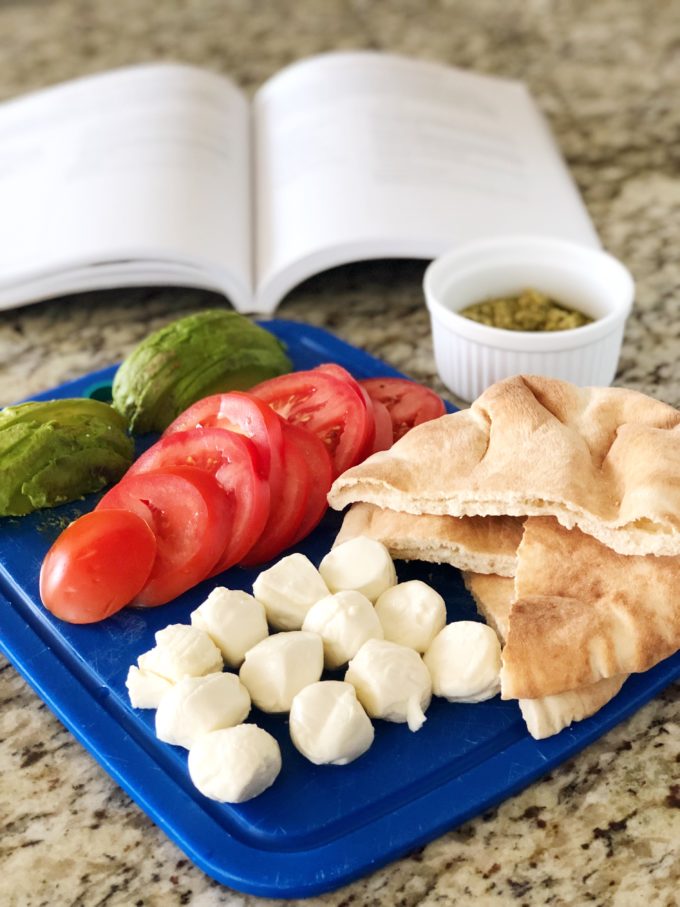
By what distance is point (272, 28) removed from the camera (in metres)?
4.32

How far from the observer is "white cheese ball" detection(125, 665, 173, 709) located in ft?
5.47

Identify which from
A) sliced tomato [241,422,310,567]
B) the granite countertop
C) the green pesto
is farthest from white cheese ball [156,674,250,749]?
the green pesto

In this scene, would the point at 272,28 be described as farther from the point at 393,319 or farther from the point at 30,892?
the point at 30,892

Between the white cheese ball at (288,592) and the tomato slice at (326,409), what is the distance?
0.32m

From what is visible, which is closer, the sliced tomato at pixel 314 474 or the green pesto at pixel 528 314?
the sliced tomato at pixel 314 474

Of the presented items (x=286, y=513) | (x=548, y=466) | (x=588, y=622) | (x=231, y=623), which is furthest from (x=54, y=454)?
(x=588, y=622)

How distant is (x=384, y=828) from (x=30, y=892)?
18.8 inches

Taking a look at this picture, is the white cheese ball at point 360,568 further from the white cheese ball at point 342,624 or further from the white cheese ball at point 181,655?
the white cheese ball at point 181,655

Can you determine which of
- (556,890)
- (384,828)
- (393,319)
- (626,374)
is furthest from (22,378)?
(556,890)

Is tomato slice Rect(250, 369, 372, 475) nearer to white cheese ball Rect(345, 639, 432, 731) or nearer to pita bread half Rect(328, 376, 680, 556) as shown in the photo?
pita bread half Rect(328, 376, 680, 556)

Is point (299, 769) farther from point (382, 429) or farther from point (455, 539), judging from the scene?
point (382, 429)

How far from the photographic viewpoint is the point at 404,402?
2.22 m

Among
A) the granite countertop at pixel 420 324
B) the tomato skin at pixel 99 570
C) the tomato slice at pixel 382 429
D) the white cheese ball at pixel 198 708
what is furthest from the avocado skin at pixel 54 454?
the white cheese ball at pixel 198 708

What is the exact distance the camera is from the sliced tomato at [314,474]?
200cm
